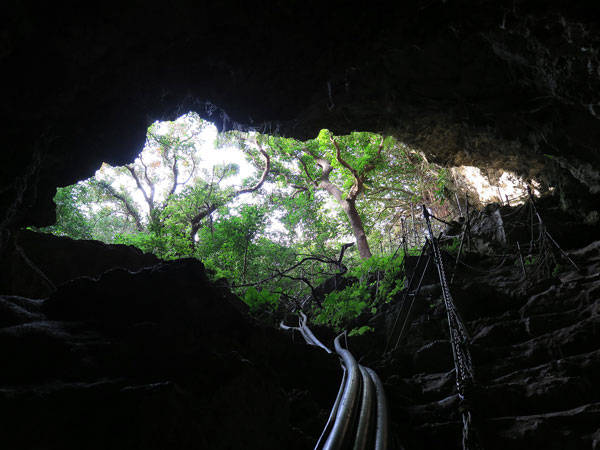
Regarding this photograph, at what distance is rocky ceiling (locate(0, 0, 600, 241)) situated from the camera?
3.98m

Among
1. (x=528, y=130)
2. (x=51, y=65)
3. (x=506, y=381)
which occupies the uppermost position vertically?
Result: (x=51, y=65)

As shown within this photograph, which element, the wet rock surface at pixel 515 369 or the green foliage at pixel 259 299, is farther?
the green foliage at pixel 259 299

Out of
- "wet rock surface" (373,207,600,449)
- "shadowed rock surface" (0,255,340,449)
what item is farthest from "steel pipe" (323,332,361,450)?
"wet rock surface" (373,207,600,449)

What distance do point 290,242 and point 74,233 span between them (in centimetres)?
1154

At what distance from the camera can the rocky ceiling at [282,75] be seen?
3980mm

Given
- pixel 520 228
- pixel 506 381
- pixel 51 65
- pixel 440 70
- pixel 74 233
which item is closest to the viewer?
pixel 506 381

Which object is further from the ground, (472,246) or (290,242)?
(290,242)

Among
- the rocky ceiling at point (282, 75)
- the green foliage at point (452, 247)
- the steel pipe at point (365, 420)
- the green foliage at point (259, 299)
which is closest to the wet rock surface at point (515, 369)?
the steel pipe at point (365, 420)

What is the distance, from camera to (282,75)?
5812mm

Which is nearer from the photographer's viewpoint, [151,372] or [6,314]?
[151,372]

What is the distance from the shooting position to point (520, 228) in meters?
8.48

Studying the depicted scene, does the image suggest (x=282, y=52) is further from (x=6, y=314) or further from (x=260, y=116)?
(x=6, y=314)

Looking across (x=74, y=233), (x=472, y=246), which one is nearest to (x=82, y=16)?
(x=472, y=246)

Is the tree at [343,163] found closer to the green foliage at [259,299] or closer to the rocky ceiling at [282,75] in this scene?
the rocky ceiling at [282,75]
